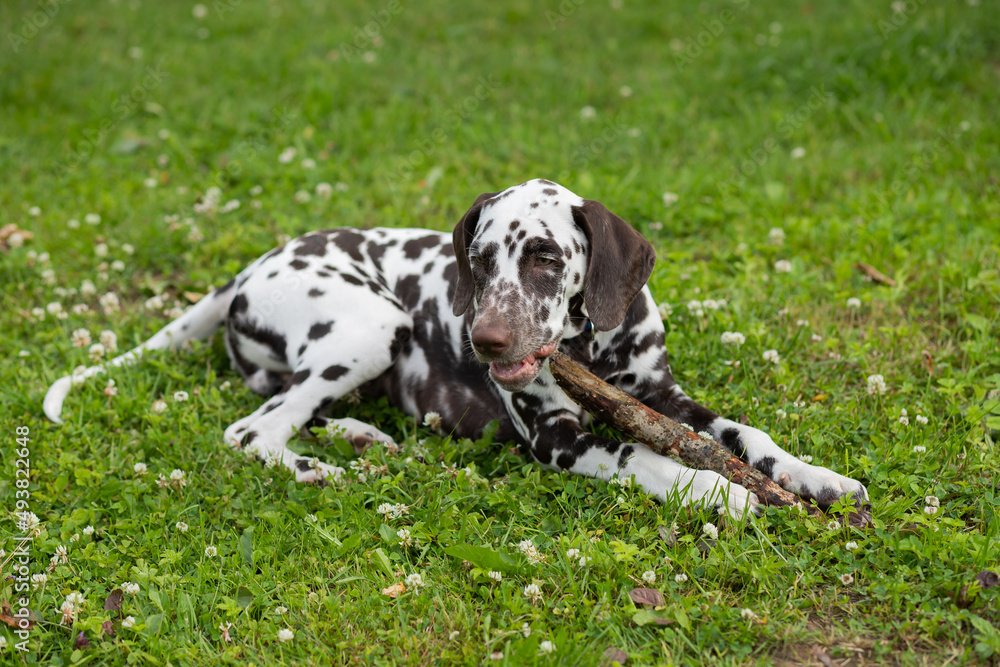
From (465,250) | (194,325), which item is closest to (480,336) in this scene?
(465,250)

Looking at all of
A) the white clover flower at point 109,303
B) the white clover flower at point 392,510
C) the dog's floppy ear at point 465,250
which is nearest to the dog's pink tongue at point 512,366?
the dog's floppy ear at point 465,250

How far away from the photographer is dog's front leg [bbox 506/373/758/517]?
11.2 feet

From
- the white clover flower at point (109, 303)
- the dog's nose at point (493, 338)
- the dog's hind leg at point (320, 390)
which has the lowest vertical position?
the white clover flower at point (109, 303)

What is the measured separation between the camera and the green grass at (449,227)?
3.05m

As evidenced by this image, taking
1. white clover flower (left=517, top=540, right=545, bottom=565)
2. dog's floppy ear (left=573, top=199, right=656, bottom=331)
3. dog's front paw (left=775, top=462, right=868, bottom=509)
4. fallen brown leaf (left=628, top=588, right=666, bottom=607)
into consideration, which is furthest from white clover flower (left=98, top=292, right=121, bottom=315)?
dog's front paw (left=775, top=462, right=868, bottom=509)

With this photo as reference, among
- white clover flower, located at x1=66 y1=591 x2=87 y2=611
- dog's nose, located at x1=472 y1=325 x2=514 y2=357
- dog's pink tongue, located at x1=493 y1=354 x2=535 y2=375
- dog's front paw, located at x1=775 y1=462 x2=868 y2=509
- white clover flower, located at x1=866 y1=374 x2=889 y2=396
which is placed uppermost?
dog's nose, located at x1=472 y1=325 x2=514 y2=357

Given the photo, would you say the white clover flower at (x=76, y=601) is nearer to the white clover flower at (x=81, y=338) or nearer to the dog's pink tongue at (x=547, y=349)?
the dog's pink tongue at (x=547, y=349)

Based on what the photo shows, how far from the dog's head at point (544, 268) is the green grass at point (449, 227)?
2.21 ft

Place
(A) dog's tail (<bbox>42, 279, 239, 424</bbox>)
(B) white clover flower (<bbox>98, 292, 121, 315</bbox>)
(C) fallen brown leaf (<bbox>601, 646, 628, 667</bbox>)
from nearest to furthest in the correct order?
1. (C) fallen brown leaf (<bbox>601, 646, 628, 667</bbox>)
2. (A) dog's tail (<bbox>42, 279, 239, 424</bbox>)
3. (B) white clover flower (<bbox>98, 292, 121, 315</bbox>)

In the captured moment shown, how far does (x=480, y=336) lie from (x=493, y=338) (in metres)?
0.06

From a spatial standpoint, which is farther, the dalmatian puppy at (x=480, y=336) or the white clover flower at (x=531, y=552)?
the dalmatian puppy at (x=480, y=336)

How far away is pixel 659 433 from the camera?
11.8 ft

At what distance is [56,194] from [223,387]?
351 centimetres

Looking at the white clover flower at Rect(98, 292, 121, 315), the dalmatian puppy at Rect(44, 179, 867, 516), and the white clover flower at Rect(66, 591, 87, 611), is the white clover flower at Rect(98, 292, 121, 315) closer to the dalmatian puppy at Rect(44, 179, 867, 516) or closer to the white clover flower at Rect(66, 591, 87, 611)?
the dalmatian puppy at Rect(44, 179, 867, 516)
